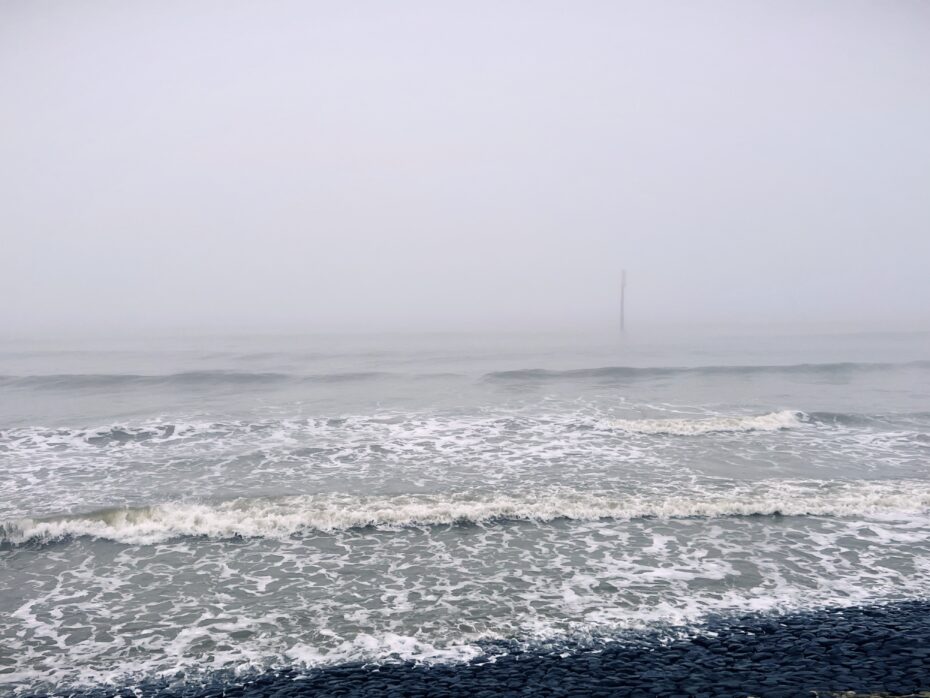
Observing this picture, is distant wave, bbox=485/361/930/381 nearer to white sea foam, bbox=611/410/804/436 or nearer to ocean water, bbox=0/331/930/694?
ocean water, bbox=0/331/930/694

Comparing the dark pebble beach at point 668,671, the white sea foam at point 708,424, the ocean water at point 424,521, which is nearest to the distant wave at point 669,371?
the ocean water at point 424,521

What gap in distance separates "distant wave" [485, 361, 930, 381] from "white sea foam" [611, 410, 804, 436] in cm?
1160

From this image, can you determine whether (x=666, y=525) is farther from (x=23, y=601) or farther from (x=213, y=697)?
(x=23, y=601)

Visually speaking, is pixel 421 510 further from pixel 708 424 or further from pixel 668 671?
pixel 708 424

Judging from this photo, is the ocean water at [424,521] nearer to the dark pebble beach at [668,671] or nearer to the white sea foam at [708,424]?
the white sea foam at [708,424]

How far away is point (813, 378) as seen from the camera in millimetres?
32500

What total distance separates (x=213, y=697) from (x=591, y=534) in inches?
283

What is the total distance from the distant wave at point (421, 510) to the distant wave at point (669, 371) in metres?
19.4

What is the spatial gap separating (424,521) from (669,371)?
26136 millimetres

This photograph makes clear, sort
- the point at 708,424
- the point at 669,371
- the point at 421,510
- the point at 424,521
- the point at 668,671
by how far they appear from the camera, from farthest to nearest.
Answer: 1. the point at 669,371
2. the point at 708,424
3. the point at 421,510
4. the point at 424,521
5. the point at 668,671

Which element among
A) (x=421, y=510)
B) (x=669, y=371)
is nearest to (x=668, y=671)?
(x=421, y=510)

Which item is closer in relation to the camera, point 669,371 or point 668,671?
point 668,671

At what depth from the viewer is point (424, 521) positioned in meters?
12.2

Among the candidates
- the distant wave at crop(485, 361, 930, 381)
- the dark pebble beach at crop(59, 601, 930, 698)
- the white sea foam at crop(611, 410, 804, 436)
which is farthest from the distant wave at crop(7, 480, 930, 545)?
the distant wave at crop(485, 361, 930, 381)
